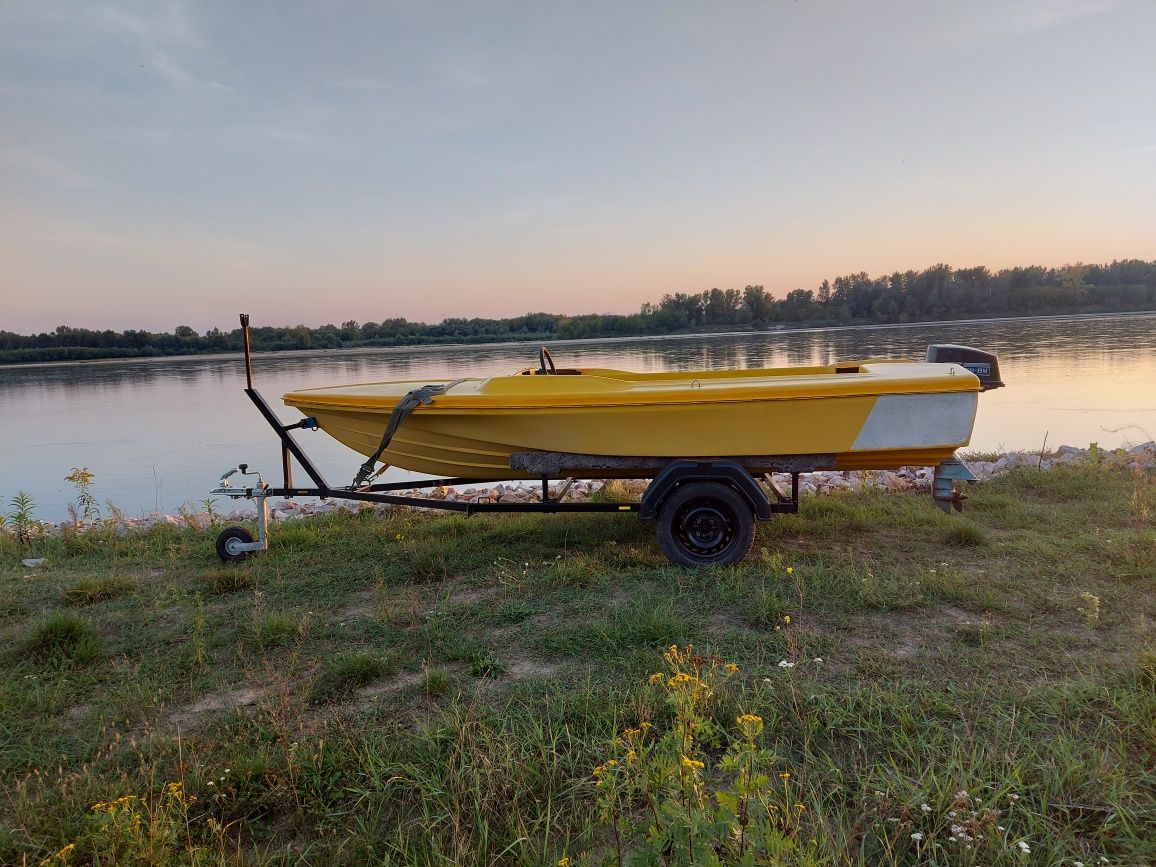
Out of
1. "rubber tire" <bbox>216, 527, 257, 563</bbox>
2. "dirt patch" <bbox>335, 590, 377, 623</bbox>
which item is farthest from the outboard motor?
"rubber tire" <bbox>216, 527, 257, 563</bbox>

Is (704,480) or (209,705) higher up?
(704,480)

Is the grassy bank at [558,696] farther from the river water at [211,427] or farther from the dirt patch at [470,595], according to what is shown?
the river water at [211,427]

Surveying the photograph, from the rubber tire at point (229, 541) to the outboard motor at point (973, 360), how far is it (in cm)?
500

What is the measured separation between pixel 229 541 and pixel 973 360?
5299 millimetres

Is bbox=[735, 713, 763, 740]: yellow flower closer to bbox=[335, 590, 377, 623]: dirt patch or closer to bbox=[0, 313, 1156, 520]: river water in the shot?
bbox=[335, 590, 377, 623]: dirt patch

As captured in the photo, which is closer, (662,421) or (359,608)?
(359,608)

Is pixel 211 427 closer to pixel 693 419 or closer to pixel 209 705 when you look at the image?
pixel 209 705

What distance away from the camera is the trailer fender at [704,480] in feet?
12.8

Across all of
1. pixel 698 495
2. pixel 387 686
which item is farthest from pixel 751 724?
pixel 698 495

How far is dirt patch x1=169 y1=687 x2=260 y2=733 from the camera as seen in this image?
2.57 metres

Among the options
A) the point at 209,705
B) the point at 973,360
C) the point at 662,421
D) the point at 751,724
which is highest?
the point at 973,360

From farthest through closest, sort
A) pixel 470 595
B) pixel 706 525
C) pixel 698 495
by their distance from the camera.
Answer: pixel 706 525
pixel 698 495
pixel 470 595

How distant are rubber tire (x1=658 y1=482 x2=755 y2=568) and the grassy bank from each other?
157 millimetres

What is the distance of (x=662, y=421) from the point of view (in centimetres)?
397
